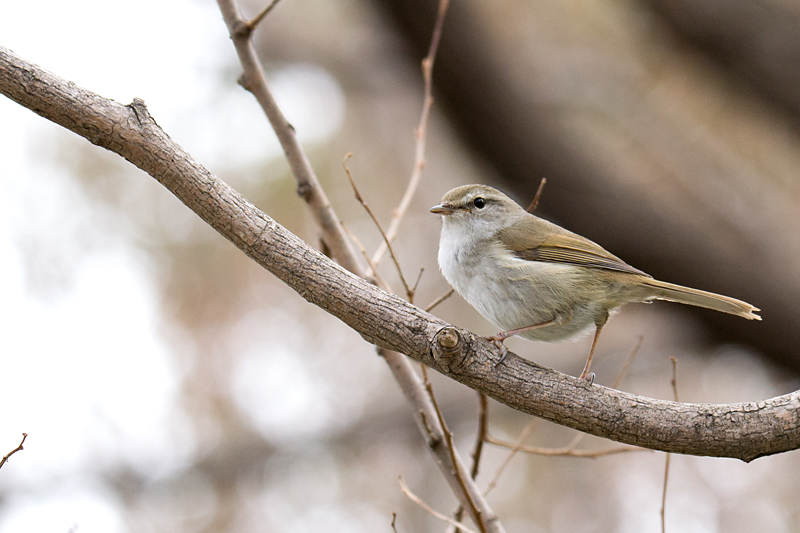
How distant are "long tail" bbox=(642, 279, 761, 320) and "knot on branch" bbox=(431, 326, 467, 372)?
1.26 m

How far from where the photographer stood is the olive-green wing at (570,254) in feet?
9.86

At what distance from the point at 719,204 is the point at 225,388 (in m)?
5.53

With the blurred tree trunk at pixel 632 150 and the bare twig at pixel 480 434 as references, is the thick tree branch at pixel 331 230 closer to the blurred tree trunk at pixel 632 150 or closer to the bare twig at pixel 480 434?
the bare twig at pixel 480 434

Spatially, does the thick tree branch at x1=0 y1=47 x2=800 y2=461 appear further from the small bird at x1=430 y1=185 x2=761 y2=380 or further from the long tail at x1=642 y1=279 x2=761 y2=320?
the long tail at x1=642 y1=279 x2=761 y2=320

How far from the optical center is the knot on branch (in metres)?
2.06

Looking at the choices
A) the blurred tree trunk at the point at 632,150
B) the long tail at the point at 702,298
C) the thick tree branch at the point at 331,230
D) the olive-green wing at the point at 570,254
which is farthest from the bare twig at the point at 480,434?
the blurred tree trunk at the point at 632,150

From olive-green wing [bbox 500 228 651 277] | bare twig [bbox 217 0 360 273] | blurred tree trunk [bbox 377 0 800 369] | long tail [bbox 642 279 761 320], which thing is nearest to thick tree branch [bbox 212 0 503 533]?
bare twig [bbox 217 0 360 273]

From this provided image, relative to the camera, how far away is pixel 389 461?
7.75 metres

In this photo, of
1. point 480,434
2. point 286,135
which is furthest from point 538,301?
point 286,135

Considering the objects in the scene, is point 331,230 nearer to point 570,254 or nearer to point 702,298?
point 570,254

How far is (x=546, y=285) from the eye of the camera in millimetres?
2852

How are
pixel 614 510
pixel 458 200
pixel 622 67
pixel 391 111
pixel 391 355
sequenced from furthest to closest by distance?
pixel 614 510 < pixel 391 111 < pixel 622 67 < pixel 458 200 < pixel 391 355

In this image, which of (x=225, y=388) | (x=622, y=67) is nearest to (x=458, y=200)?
(x=622, y=67)

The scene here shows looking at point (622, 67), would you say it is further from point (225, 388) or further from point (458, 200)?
point (225, 388)
